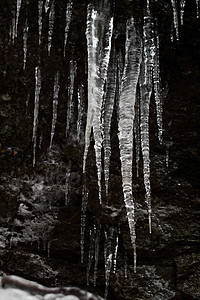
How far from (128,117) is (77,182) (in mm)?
1034

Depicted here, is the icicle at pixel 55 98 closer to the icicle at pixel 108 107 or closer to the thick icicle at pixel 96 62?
the icicle at pixel 108 107

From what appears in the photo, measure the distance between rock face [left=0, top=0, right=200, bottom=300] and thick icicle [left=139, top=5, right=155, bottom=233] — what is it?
0.28 metres

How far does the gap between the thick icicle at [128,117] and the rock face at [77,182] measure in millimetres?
408

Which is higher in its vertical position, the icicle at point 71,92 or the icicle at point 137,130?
the icicle at point 71,92

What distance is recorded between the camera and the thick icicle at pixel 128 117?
79.7 inches

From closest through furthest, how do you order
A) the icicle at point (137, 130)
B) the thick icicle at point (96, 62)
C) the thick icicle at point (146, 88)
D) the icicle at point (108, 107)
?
the thick icicle at point (96, 62)
the thick icicle at point (146, 88)
the icicle at point (108, 107)
the icicle at point (137, 130)

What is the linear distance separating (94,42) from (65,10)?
53 centimetres

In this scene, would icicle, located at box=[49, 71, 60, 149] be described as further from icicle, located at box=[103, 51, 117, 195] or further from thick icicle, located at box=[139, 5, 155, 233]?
thick icicle, located at box=[139, 5, 155, 233]

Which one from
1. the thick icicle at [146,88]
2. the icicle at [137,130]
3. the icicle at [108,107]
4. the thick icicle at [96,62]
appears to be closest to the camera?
the thick icicle at [96,62]

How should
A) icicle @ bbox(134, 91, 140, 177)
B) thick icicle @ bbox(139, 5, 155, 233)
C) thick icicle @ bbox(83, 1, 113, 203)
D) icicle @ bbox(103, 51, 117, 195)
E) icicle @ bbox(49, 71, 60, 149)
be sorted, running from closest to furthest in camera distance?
thick icicle @ bbox(83, 1, 113, 203)
thick icicle @ bbox(139, 5, 155, 233)
icicle @ bbox(103, 51, 117, 195)
icicle @ bbox(134, 91, 140, 177)
icicle @ bbox(49, 71, 60, 149)

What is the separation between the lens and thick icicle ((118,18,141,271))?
202 centimetres

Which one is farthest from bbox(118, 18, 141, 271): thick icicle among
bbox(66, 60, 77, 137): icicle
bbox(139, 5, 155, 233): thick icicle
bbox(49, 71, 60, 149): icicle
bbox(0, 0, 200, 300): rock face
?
bbox(49, 71, 60, 149): icicle

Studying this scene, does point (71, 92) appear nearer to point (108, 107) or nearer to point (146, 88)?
point (108, 107)

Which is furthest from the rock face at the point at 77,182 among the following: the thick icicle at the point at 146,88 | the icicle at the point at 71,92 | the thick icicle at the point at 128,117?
the thick icicle at the point at 128,117
